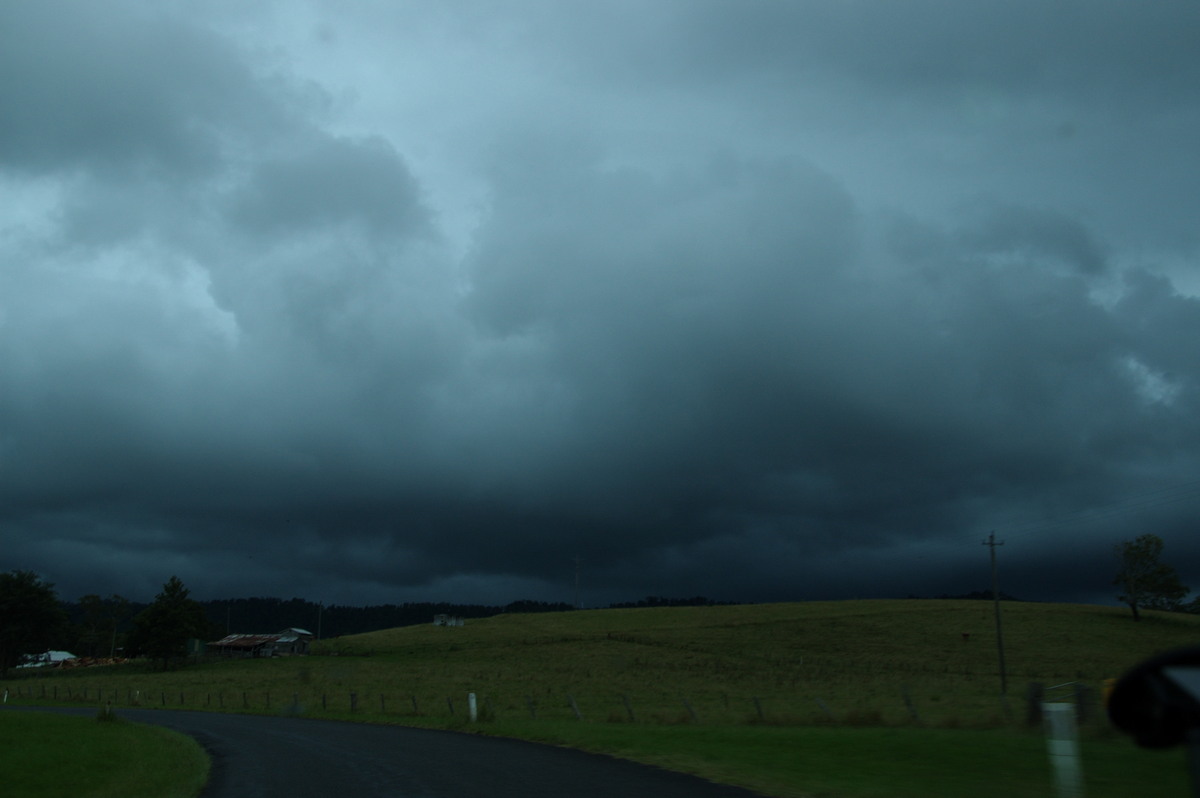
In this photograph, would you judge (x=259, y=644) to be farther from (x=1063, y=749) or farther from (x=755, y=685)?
(x=1063, y=749)

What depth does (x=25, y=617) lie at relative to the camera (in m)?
114

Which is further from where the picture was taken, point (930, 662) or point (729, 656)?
point (729, 656)

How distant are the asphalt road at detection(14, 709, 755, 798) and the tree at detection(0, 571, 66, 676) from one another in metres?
102

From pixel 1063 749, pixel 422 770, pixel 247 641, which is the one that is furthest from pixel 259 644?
pixel 1063 749

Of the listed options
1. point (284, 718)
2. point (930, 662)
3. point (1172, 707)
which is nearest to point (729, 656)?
point (930, 662)

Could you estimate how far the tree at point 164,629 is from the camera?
9575 centimetres

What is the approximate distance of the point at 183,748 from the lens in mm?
26578

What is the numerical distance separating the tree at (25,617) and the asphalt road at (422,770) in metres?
102

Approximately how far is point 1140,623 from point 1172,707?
11551 cm

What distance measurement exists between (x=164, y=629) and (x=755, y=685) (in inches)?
2694

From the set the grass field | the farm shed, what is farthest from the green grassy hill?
the farm shed

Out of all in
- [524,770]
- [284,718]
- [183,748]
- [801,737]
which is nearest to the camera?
[524,770]

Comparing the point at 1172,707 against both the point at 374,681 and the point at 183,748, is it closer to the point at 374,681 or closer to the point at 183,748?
the point at 183,748

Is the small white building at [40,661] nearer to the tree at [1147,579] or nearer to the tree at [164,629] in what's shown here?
the tree at [164,629]
